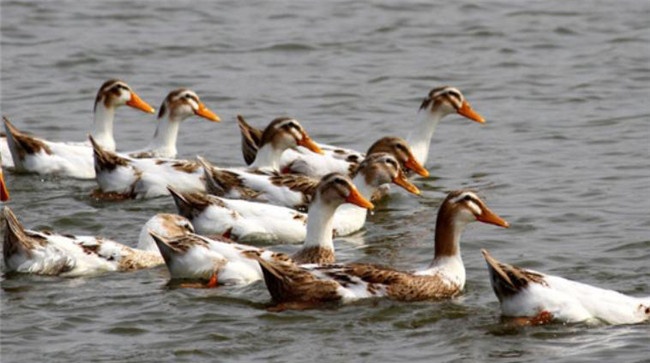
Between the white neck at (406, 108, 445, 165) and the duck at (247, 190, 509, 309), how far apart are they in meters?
4.97

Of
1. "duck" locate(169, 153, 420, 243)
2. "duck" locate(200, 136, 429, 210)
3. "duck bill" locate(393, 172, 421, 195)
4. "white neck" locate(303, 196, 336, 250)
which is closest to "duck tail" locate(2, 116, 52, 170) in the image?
"duck" locate(200, 136, 429, 210)

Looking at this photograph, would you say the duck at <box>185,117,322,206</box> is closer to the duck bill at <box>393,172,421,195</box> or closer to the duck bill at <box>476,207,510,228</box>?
the duck bill at <box>393,172,421,195</box>

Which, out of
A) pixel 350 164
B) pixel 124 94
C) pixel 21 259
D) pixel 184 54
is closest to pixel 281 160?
pixel 350 164

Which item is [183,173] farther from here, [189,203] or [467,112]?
[467,112]

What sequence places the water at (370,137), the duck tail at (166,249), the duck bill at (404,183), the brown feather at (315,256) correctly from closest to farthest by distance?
the water at (370,137) → the duck tail at (166,249) → the brown feather at (315,256) → the duck bill at (404,183)

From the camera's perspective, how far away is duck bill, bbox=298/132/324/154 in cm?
1599

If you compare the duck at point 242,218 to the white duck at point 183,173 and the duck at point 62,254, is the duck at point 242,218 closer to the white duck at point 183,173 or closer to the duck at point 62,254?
the white duck at point 183,173

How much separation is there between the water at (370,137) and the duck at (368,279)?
150 mm

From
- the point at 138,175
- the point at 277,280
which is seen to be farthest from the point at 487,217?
the point at 138,175

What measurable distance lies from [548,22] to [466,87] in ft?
12.1

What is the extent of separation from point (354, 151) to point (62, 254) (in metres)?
4.84

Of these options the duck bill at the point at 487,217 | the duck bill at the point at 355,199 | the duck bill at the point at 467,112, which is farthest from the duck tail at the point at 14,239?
the duck bill at the point at 467,112

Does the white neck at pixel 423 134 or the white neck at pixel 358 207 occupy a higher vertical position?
the white neck at pixel 423 134

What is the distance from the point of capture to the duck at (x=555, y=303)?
11.0m
